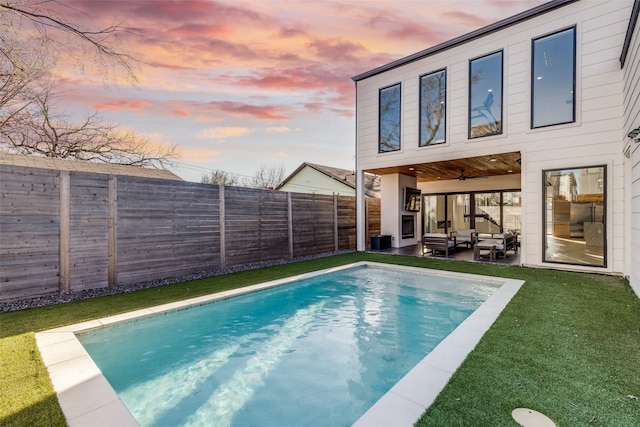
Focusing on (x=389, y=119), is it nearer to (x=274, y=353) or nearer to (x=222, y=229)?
(x=222, y=229)

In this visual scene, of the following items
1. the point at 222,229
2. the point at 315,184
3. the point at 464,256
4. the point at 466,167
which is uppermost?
the point at 315,184

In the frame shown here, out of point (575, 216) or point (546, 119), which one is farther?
point (546, 119)

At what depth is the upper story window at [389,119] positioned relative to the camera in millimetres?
10156

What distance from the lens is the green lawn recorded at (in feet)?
6.91

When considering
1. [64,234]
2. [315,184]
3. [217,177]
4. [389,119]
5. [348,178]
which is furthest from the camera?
[217,177]

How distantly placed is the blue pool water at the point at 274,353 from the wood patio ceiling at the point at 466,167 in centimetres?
460

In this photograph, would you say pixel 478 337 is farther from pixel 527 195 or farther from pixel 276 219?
pixel 276 219

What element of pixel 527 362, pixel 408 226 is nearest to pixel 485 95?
pixel 408 226

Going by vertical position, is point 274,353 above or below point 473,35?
below

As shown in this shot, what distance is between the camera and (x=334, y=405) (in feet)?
9.06

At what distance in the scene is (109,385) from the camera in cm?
257

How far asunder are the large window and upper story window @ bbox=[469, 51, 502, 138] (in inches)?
76.3

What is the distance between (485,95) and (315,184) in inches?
633

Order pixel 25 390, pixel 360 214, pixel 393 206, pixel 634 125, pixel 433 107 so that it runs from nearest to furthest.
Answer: pixel 25 390
pixel 634 125
pixel 433 107
pixel 360 214
pixel 393 206
